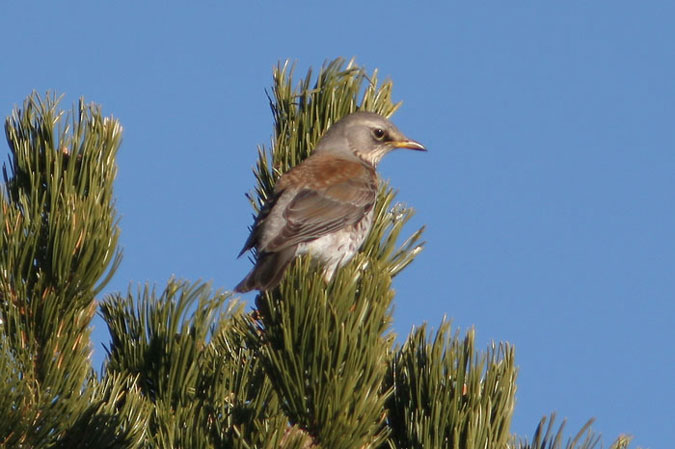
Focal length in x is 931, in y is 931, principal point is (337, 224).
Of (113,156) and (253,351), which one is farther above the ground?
(113,156)

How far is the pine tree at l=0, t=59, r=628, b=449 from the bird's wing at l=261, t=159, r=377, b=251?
1896 mm

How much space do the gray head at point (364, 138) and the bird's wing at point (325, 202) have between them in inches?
6.0

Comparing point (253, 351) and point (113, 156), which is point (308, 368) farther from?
point (113, 156)

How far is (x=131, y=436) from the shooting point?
105 inches

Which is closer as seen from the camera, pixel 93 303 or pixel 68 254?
pixel 68 254

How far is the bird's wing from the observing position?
210 inches

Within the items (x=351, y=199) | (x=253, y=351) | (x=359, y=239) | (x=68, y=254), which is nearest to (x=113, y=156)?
(x=68, y=254)

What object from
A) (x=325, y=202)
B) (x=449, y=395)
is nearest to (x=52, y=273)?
(x=449, y=395)

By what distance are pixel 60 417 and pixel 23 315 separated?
1.32 feet

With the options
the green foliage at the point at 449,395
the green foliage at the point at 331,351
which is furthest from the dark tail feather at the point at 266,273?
the green foliage at the point at 449,395

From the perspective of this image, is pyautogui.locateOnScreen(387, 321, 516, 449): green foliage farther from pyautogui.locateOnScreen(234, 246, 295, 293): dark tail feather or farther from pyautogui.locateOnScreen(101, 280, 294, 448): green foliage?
pyautogui.locateOnScreen(234, 246, 295, 293): dark tail feather

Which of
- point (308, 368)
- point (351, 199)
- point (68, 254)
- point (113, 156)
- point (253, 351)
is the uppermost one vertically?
point (351, 199)

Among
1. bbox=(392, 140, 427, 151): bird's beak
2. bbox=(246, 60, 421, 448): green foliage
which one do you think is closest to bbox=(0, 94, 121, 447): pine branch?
bbox=(246, 60, 421, 448): green foliage

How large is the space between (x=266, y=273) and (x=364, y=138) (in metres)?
2.10
